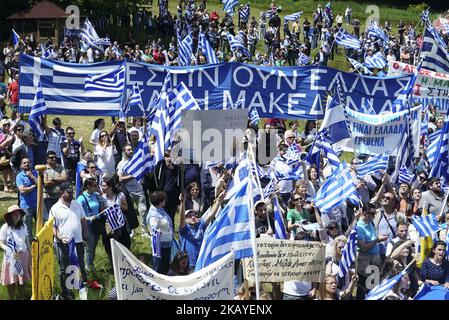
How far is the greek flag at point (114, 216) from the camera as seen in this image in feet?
45.0

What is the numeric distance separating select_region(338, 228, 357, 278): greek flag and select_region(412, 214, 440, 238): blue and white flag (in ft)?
4.06

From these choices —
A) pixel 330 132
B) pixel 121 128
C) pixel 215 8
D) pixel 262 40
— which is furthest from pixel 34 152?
pixel 215 8

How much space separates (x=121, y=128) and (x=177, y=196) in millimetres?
2840

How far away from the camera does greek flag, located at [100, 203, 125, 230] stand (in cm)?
1371

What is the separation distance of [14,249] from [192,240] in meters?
2.21

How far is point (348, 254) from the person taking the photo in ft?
40.1

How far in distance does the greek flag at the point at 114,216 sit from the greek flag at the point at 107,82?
4.83 m

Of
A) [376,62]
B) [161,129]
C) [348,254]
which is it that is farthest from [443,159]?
[376,62]

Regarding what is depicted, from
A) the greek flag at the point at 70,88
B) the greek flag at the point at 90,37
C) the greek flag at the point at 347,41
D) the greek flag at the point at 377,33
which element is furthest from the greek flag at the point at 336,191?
the greek flag at the point at 377,33

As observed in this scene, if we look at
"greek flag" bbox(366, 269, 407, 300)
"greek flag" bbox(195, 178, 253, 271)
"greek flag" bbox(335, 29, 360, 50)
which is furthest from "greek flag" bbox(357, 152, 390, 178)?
"greek flag" bbox(335, 29, 360, 50)

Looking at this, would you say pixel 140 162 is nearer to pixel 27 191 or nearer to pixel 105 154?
pixel 27 191

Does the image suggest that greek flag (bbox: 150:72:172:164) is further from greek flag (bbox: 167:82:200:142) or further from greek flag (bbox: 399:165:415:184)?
greek flag (bbox: 399:165:415:184)

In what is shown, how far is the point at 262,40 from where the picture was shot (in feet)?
147

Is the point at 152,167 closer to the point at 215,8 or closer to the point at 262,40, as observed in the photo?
the point at 262,40
